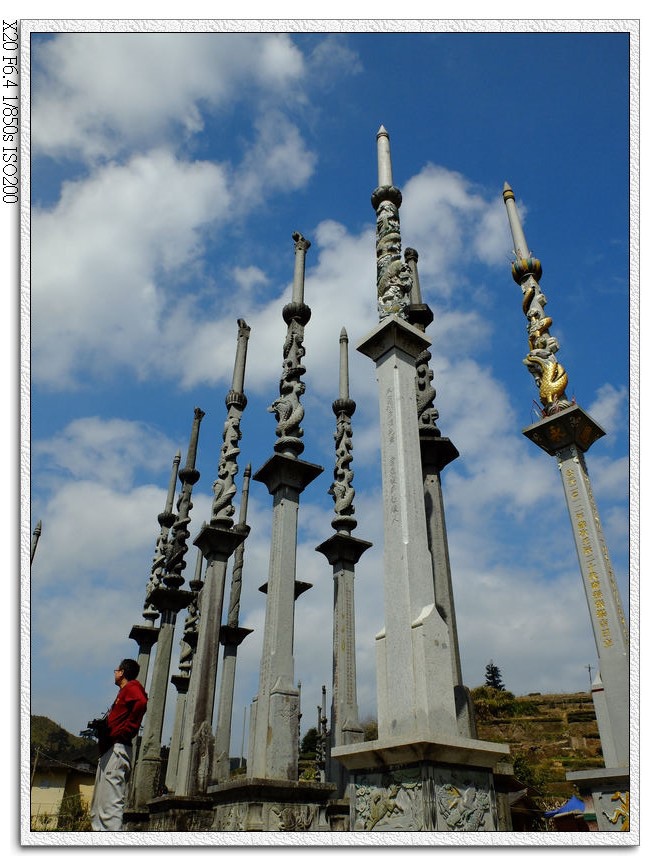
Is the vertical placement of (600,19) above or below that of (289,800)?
above

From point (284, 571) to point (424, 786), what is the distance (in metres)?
6.09

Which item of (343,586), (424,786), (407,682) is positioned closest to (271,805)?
(407,682)

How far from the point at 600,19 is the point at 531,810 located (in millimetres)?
23153

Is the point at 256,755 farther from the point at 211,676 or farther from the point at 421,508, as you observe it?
the point at 421,508

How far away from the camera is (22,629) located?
5.52 metres

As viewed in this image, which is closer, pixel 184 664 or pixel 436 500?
pixel 436 500

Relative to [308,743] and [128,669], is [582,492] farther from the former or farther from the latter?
[308,743]

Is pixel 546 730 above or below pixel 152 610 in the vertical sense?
below

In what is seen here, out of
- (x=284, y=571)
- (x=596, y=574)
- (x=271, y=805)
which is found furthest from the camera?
(x=284, y=571)

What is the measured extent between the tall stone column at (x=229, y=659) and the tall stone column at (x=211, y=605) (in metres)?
0.62

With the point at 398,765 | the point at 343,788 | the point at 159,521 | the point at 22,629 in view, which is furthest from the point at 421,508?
the point at 159,521

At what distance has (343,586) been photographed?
14383 mm

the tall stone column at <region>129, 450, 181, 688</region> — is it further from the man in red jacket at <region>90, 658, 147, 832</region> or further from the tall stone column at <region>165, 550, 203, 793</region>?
the man in red jacket at <region>90, 658, 147, 832</region>

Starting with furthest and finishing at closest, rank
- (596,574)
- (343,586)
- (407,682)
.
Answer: (343,586) < (596,574) < (407,682)
